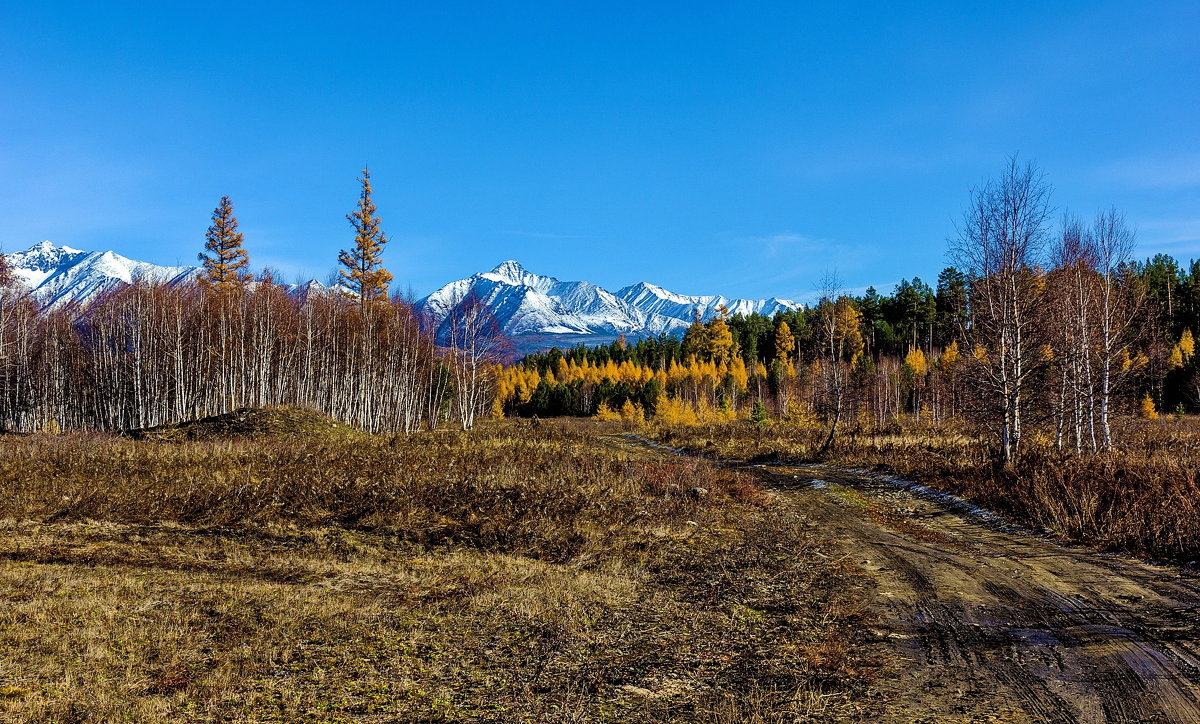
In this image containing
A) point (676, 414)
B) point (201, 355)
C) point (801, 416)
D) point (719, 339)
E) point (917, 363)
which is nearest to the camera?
point (201, 355)

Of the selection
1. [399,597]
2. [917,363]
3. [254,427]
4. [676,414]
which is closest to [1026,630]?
[399,597]

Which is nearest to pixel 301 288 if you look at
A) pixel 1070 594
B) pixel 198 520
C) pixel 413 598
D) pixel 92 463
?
pixel 92 463

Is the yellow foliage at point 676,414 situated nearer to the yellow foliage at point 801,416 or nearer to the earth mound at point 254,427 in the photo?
the yellow foliage at point 801,416

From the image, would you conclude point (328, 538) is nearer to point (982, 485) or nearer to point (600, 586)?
point (600, 586)

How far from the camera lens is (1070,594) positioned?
7.77 metres

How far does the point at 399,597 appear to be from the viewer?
296 inches

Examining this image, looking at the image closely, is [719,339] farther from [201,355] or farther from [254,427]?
[254,427]

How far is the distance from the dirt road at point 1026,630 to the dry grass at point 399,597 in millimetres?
640

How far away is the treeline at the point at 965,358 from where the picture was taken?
18.1 meters

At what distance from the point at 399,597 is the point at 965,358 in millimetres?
22828

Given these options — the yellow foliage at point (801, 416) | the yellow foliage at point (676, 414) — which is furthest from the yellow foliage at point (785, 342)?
the yellow foliage at point (801, 416)

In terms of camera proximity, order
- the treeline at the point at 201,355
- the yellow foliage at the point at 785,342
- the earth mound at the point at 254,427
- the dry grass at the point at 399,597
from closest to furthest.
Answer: the dry grass at the point at 399,597, the earth mound at the point at 254,427, the treeline at the point at 201,355, the yellow foliage at the point at 785,342

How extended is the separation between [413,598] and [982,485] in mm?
14978

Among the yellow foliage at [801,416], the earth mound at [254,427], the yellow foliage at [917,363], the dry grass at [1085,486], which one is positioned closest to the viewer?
the dry grass at [1085,486]
